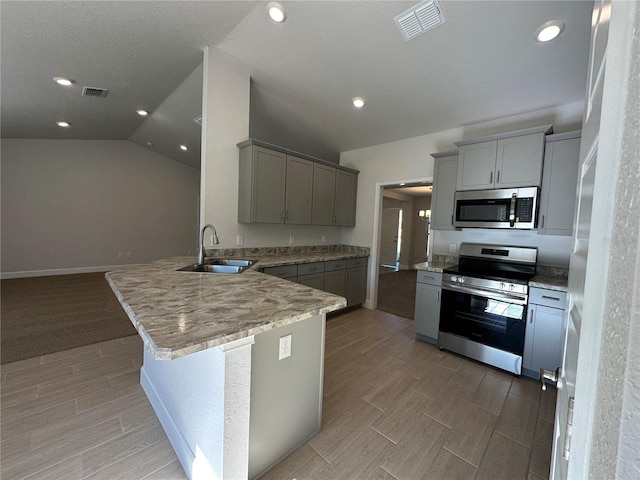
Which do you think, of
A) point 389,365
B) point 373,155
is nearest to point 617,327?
point 389,365

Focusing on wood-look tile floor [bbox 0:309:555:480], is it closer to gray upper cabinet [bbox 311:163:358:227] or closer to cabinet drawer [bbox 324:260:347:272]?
cabinet drawer [bbox 324:260:347:272]

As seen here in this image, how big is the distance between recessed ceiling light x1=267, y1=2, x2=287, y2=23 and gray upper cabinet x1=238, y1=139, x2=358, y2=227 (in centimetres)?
115

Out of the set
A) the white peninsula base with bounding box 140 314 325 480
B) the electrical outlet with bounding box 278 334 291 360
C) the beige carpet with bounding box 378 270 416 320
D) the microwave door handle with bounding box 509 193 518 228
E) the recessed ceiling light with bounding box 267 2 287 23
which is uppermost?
the recessed ceiling light with bounding box 267 2 287 23

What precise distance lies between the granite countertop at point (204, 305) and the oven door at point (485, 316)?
201 cm

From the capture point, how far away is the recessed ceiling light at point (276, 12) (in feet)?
6.63

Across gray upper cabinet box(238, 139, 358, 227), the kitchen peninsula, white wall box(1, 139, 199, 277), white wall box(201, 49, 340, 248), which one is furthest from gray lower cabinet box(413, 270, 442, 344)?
white wall box(1, 139, 199, 277)

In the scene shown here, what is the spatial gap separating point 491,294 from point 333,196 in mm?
2508

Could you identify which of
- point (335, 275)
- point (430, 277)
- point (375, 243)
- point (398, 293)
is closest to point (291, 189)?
point (335, 275)

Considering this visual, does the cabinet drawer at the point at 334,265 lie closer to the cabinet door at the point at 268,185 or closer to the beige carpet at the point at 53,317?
the cabinet door at the point at 268,185

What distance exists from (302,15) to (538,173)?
265 centimetres

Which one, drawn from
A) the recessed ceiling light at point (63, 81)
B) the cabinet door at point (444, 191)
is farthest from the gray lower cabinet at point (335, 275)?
the recessed ceiling light at point (63, 81)

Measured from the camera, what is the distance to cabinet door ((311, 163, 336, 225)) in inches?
153

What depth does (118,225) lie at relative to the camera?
6488 millimetres

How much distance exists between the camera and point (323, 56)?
2.48m
